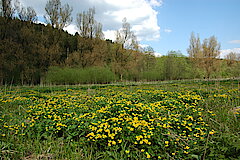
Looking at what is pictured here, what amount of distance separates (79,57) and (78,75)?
8.77 ft

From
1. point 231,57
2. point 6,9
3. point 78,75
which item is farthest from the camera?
point 231,57

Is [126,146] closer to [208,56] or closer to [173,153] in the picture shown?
[173,153]

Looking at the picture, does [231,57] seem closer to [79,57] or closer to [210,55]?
[210,55]

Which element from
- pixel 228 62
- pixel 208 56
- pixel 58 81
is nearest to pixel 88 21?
pixel 58 81

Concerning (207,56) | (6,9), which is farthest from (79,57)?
(207,56)

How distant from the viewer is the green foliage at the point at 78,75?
1364cm

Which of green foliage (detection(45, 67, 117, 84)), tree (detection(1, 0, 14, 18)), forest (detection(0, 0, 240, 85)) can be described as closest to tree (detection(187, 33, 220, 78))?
forest (detection(0, 0, 240, 85))

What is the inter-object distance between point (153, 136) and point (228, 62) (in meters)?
26.6

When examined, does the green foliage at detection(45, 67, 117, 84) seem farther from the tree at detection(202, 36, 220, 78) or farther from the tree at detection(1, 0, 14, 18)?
the tree at detection(202, 36, 220, 78)

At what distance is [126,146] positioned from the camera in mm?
2314

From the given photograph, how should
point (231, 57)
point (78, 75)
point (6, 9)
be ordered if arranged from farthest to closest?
point (231, 57) < point (78, 75) < point (6, 9)

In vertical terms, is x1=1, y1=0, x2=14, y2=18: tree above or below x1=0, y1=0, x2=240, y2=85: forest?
above

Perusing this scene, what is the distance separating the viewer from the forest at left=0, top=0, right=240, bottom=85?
492 inches

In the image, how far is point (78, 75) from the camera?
14312mm
